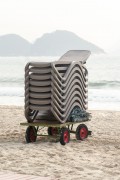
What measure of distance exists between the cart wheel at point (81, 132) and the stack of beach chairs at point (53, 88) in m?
0.44

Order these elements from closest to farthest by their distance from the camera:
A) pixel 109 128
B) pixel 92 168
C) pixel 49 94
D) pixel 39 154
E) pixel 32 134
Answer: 1. pixel 92 168
2. pixel 39 154
3. pixel 49 94
4. pixel 32 134
5. pixel 109 128

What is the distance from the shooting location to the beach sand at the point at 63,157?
7266mm

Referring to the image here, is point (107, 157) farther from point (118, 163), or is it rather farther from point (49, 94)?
point (49, 94)

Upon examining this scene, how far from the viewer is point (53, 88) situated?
921 centimetres

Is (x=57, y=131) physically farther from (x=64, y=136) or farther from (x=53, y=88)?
(x=53, y=88)

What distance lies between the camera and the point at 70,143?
970 cm

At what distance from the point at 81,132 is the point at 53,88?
4.65ft

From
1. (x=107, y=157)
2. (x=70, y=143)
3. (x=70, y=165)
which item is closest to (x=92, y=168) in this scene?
(x=70, y=165)

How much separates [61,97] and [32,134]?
3.58 ft

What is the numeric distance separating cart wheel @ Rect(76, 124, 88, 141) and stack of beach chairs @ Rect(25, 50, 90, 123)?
0.44m

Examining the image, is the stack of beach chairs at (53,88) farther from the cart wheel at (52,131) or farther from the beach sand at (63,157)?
the cart wheel at (52,131)

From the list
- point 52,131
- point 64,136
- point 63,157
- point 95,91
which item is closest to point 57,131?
point 52,131

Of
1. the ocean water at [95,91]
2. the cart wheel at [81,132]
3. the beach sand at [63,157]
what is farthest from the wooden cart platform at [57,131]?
the ocean water at [95,91]

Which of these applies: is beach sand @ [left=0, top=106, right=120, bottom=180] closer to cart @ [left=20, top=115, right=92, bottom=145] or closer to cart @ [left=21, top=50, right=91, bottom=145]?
cart @ [left=20, top=115, right=92, bottom=145]
